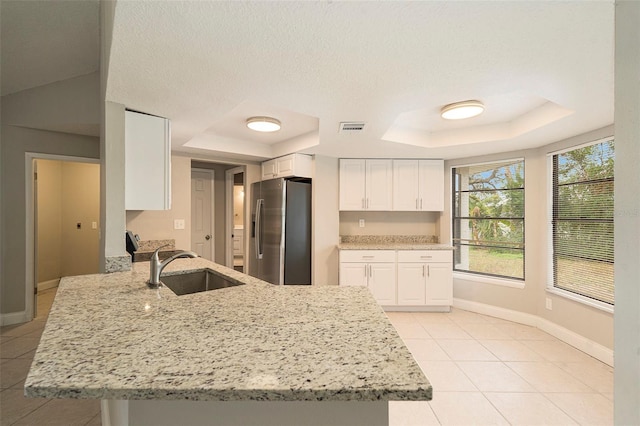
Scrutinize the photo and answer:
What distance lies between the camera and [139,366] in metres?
0.80

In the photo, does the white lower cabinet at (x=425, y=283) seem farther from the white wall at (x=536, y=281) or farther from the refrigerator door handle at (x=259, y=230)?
the refrigerator door handle at (x=259, y=230)

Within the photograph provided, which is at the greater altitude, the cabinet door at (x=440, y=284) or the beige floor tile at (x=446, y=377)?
the cabinet door at (x=440, y=284)

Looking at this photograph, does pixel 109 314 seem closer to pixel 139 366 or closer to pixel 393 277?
pixel 139 366

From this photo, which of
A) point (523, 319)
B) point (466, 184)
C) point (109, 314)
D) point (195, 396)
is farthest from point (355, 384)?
point (466, 184)

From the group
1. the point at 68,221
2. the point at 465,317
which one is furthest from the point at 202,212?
the point at 465,317

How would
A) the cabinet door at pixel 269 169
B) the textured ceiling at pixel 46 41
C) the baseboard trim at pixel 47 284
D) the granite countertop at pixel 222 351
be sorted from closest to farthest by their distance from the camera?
the granite countertop at pixel 222 351 < the textured ceiling at pixel 46 41 < the cabinet door at pixel 269 169 < the baseboard trim at pixel 47 284

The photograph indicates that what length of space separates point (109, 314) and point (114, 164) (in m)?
1.26

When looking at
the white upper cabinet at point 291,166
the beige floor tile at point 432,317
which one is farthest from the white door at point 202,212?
the beige floor tile at point 432,317

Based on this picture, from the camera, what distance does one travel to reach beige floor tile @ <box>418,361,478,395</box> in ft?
7.54

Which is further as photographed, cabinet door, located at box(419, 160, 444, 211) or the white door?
the white door

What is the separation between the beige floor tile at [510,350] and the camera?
2803 millimetres

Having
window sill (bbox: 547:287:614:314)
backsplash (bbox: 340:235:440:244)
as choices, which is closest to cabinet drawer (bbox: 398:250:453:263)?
backsplash (bbox: 340:235:440:244)

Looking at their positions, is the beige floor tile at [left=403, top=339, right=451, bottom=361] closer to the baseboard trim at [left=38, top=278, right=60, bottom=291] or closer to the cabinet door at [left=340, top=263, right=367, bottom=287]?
the cabinet door at [left=340, top=263, right=367, bottom=287]

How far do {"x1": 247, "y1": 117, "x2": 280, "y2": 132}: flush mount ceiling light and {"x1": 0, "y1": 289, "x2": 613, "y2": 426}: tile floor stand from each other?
2.67 m
